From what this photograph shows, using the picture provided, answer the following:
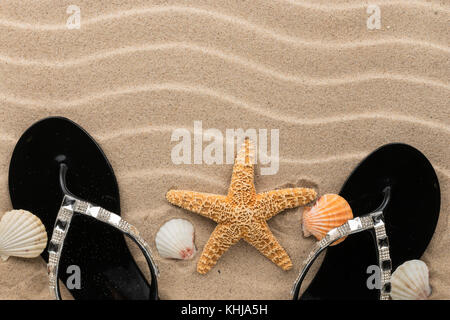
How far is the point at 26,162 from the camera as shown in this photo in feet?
4.82

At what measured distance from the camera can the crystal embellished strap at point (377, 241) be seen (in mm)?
1299

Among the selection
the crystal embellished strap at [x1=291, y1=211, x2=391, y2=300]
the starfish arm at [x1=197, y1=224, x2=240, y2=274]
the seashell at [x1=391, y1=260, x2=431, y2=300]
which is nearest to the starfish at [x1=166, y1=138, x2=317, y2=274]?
the starfish arm at [x1=197, y1=224, x2=240, y2=274]

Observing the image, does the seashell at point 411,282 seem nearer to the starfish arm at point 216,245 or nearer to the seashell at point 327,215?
the seashell at point 327,215

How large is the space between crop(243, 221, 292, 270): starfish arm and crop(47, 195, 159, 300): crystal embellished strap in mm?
351

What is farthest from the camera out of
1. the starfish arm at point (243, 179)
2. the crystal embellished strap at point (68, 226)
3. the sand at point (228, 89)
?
the sand at point (228, 89)

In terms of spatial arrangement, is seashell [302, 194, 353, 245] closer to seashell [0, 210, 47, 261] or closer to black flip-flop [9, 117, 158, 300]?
black flip-flop [9, 117, 158, 300]

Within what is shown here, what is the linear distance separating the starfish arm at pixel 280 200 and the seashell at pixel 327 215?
6 cm

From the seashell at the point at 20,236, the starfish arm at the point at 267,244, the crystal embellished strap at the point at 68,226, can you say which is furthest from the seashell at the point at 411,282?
the seashell at the point at 20,236

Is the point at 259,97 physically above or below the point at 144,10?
below

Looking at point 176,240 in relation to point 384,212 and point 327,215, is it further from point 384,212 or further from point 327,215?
point 384,212

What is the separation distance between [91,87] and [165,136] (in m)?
0.33

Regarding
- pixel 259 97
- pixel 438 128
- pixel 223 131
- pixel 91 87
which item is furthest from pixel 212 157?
pixel 438 128
